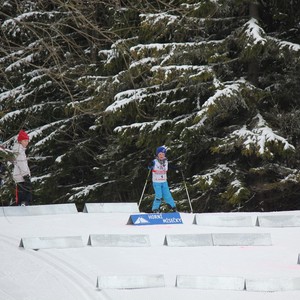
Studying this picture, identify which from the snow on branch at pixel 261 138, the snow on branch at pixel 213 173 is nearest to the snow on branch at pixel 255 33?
the snow on branch at pixel 261 138

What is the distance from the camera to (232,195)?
1909 centimetres

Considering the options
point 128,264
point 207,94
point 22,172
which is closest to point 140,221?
point 22,172

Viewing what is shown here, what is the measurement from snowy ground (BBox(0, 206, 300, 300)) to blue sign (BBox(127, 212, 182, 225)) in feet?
0.90

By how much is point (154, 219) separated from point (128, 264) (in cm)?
400

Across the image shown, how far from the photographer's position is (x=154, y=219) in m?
13.3

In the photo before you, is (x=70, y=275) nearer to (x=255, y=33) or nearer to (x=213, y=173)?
(x=213, y=173)

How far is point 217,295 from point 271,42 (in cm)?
1237

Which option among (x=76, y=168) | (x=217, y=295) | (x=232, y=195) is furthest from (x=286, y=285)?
(x=76, y=168)

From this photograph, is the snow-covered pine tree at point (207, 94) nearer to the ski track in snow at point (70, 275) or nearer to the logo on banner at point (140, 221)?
the logo on banner at point (140, 221)

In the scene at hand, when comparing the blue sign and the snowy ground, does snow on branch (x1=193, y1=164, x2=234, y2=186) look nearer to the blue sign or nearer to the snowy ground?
the blue sign

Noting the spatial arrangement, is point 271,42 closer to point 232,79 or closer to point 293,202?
point 232,79

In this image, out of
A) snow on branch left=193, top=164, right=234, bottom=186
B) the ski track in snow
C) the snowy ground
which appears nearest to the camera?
the ski track in snow

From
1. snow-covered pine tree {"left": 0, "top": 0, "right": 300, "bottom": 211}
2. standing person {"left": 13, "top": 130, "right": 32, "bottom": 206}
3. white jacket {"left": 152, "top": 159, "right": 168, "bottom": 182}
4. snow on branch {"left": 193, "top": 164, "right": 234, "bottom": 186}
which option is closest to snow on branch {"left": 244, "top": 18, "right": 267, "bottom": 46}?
snow-covered pine tree {"left": 0, "top": 0, "right": 300, "bottom": 211}

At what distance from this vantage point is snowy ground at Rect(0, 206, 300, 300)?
7.87m
